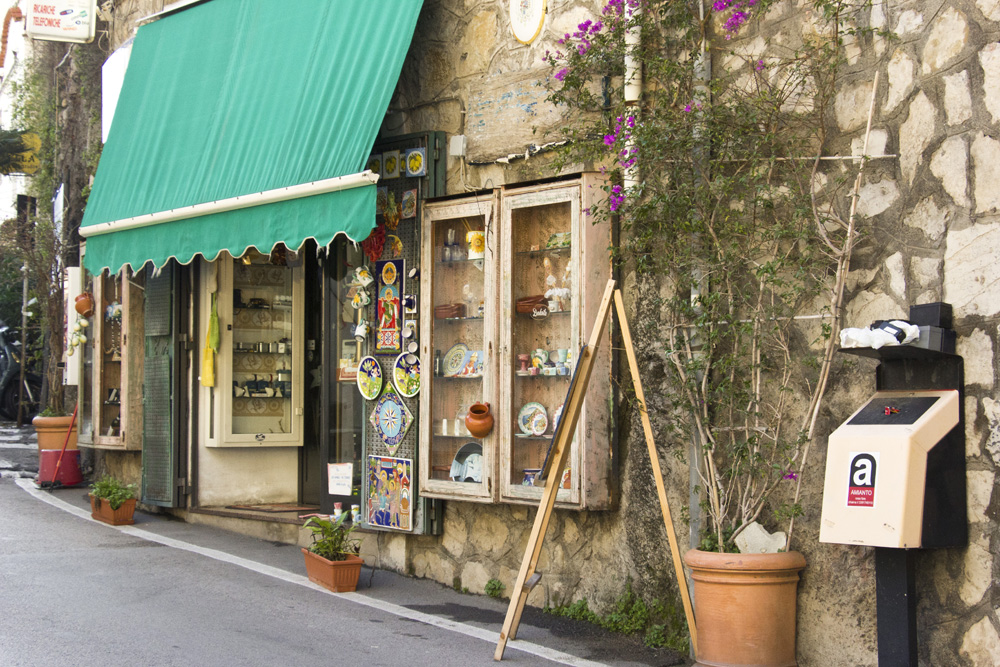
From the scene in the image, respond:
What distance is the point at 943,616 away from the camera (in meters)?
5.01

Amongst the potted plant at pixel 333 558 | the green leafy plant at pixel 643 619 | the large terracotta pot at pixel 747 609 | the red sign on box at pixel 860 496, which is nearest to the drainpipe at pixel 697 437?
the green leafy plant at pixel 643 619

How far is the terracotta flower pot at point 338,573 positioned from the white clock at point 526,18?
13.3 ft

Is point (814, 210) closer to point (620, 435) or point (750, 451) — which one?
point (750, 451)

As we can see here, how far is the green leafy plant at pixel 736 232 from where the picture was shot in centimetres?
573

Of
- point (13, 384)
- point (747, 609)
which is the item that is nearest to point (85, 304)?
point (13, 384)

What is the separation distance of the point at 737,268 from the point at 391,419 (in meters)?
3.41

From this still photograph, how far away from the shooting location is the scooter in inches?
806

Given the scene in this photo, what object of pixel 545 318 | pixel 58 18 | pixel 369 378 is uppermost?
pixel 58 18

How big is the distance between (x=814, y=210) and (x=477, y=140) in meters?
3.05

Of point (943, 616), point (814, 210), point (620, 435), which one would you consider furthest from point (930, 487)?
point (620, 435)

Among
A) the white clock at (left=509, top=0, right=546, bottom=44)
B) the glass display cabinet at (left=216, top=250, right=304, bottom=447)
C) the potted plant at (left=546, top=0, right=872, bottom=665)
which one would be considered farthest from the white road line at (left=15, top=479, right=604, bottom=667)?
the white clock at (left=509, top=0, right=546, bottom=44)

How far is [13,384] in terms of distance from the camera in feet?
68.3

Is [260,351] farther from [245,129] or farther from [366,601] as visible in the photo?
[366,601]

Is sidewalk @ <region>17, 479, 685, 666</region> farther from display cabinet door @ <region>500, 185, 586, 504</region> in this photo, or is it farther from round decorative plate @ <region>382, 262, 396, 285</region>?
round decorative plate @ <region>382, 262, 396, 285</region>
